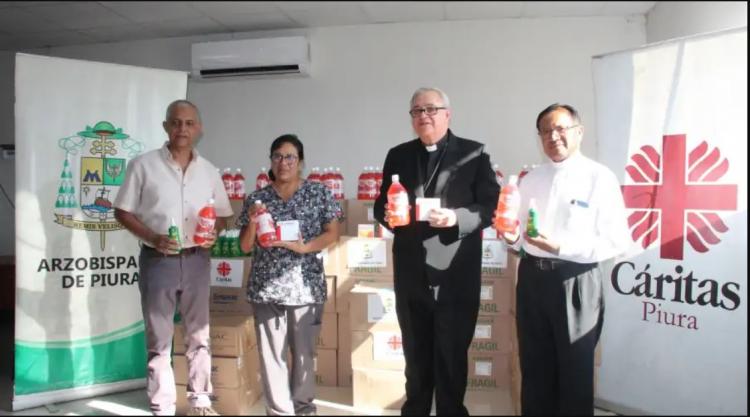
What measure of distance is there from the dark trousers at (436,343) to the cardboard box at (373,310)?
525 millimetres

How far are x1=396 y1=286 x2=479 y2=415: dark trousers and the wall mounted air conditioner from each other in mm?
2663

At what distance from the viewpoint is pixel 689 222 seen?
213 centimetres

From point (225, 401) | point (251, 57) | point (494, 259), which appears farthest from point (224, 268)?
point (251, 57)

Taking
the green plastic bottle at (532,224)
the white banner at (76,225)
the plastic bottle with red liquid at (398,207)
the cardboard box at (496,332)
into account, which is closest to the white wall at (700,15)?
the green plastic bottle at (532,224)

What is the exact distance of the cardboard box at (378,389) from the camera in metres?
2.37

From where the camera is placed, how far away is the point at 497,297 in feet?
7.89

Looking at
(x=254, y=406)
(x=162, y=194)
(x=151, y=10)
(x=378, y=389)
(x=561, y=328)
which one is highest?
(x=151, y=10)

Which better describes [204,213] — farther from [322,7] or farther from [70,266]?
[322,7]

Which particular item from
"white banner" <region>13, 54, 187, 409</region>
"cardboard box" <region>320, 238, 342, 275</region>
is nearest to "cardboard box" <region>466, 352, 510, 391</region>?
"cardboard box" <region>320, 238, 342, 275</region>

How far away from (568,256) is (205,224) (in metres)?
1.43

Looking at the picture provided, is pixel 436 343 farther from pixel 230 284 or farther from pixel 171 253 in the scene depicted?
pixel 230 284

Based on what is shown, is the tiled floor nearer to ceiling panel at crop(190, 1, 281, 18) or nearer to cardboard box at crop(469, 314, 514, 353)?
cardboard box at crop(469, 314, 514, 353)

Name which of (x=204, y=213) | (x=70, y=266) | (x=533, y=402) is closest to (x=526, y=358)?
(x=533, y=402)

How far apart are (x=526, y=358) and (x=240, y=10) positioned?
243cm
